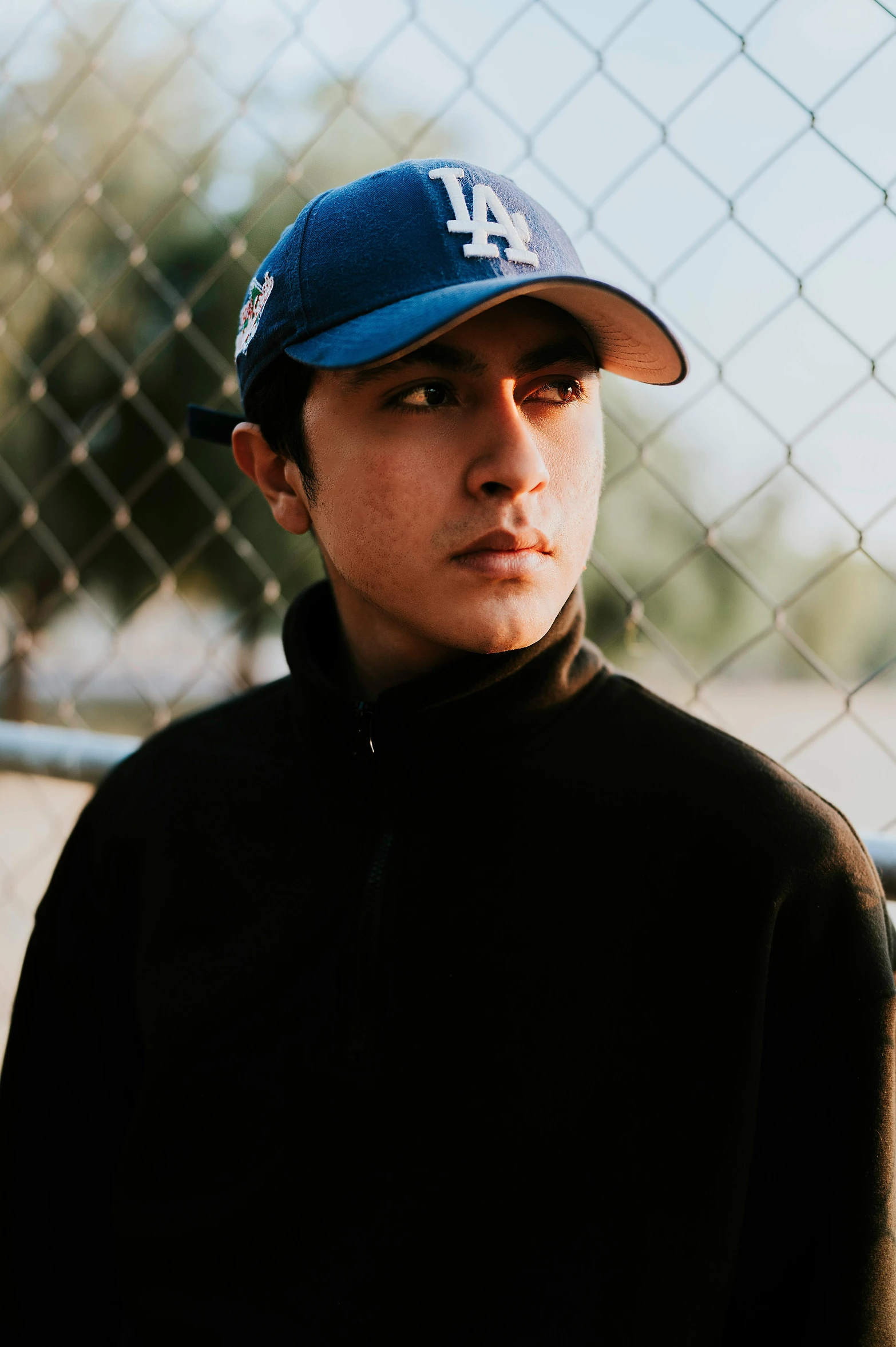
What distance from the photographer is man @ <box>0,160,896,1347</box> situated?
0.85 metres

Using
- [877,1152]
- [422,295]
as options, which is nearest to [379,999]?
[877,1152]

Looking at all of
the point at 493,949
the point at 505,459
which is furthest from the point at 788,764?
the point at 505,459

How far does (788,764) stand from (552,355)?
2.72 ft

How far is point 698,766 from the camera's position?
0.93 m

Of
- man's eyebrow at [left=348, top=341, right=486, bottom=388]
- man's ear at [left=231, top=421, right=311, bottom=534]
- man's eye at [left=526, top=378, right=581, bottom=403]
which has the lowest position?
man's ear at [left=231, top=421, right=311, bottom=534]

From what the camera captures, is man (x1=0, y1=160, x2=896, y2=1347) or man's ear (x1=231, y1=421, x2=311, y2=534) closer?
man (x1=0, y1=160, x2=896, y2=1347)

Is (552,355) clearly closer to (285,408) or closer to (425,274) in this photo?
(425,274)

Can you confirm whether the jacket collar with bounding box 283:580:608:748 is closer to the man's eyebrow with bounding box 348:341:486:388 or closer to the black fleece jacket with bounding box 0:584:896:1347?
the black fleece jacket with bounding box 0:584:896:1347

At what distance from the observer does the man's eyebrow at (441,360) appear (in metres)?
0.86

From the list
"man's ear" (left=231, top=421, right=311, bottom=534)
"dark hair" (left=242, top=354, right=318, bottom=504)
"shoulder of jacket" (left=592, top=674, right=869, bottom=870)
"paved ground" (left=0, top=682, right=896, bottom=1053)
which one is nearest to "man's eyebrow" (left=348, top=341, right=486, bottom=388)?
"dark hair" (left=242, top=354, right=318, bottom=504)

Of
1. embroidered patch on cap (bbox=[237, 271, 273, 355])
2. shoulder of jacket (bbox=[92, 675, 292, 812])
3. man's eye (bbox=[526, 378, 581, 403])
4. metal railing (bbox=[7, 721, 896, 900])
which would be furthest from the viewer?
metal railing (bbox=[7, 721, 896, 900])

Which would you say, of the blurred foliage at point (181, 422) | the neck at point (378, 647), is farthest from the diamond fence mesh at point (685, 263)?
the neck at point (378, 647)

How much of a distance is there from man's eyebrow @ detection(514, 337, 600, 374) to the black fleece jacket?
24 centimetres

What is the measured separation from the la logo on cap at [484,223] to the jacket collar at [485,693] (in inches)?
12.3
